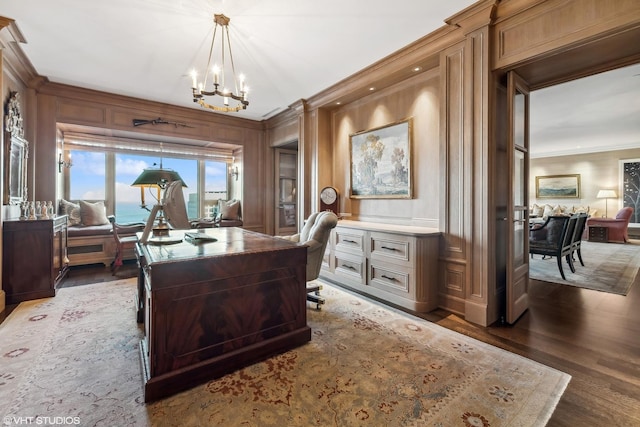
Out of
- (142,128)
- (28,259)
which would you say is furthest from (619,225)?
(28,259)

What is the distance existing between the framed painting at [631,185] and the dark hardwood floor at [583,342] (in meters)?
6.63

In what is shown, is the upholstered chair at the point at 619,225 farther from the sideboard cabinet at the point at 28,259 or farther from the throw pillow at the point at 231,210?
the sideboard cabinet at the point at 28,259

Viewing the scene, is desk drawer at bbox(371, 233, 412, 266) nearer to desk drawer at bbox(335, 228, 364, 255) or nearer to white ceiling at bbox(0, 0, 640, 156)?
desk drawer at bbox(335, 228, 364, 255)

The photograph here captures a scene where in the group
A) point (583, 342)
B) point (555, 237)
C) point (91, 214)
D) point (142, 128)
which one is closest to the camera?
point (583, 342)

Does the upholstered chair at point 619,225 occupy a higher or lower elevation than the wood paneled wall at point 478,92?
lower

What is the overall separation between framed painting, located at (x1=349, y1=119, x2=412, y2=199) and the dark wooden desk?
1.97m

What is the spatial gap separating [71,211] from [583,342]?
22.8 ft

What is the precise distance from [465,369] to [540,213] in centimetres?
944

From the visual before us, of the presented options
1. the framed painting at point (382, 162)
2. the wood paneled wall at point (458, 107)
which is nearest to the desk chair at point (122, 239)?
the wood paneled wall at point (458, 107)

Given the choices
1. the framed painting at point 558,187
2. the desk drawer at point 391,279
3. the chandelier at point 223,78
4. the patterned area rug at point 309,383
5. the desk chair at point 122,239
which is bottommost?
the patterned area rug at point 309,383

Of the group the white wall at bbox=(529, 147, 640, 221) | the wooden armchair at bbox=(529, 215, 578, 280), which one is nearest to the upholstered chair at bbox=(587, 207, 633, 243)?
the white wall at bbox=(529, 147, 640, 221)

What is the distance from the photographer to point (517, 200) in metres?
2.77

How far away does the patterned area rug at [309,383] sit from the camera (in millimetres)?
1449

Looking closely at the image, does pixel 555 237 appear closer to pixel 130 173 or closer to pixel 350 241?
pixel 350 241
